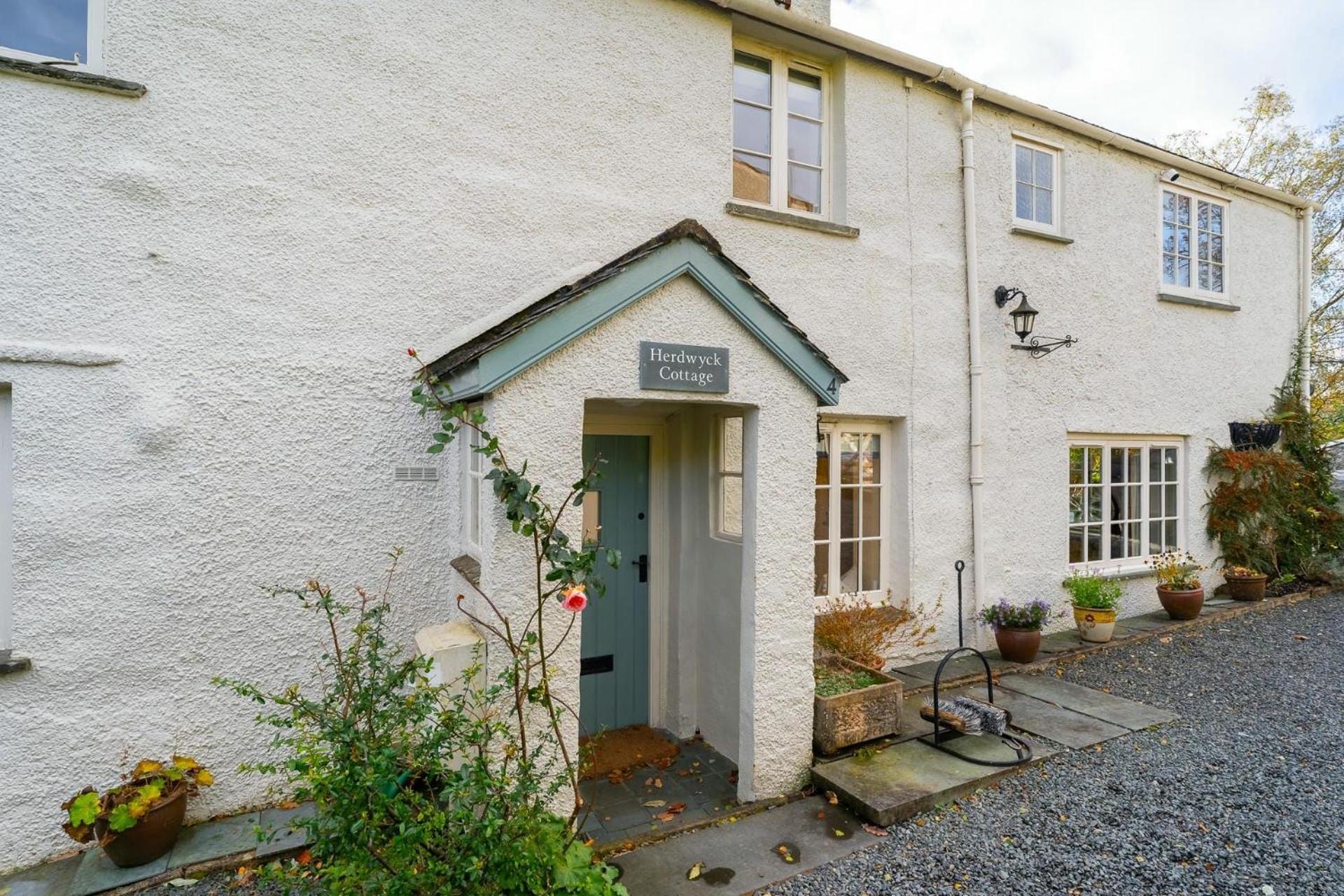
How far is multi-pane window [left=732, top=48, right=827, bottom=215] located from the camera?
6.53 metres

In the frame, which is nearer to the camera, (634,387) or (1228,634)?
(634,387)

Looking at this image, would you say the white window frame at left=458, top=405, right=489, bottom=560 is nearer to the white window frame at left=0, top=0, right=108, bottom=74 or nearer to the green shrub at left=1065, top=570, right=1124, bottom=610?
the white window frame at left=0, top=0, right=108, bottom=74

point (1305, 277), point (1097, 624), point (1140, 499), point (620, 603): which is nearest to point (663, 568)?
point (620, 603)

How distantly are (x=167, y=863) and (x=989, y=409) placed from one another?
8.17 m

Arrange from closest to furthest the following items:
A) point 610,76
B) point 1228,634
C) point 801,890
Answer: point 801,890 → point 610,76 → point 1228,634

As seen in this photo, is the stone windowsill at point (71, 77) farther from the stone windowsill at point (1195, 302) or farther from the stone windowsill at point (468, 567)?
the stone windowsill at point (1195, 302)

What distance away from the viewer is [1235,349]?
392 inches

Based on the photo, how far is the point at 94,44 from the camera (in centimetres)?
426

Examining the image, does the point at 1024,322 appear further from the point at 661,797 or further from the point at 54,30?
the point at 54,30

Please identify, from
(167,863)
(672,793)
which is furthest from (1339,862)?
(167,863)

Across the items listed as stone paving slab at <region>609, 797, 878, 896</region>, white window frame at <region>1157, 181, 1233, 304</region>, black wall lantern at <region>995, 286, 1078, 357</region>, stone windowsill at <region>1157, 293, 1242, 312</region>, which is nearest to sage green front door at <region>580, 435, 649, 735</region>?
stone paving slab at <region>609, 797, 878, 896</region>

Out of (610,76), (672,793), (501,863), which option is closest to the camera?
(501,863)

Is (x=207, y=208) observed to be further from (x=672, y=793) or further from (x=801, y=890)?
(x=801, y=890)

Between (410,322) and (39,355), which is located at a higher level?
(410,322)
